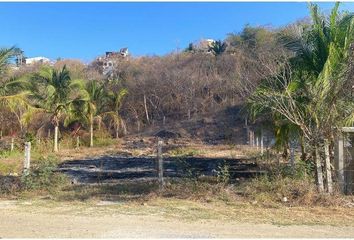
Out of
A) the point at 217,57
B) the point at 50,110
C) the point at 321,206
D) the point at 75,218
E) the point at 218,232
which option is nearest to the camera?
the point at 218,232

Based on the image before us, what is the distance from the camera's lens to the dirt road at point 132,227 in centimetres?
603

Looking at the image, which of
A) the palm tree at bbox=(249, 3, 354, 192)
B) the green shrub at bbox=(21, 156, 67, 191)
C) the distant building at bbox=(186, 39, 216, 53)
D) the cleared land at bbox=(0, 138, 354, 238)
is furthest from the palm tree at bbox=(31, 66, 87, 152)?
the distant building at bbox=(186, 39, 216, 53)

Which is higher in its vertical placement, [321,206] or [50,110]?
[50,110]

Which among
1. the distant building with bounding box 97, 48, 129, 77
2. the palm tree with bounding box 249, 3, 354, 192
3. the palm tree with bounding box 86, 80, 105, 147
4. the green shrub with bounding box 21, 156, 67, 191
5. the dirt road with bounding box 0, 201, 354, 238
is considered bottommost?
the dirt road with bounding box 0, 201, 354, 238

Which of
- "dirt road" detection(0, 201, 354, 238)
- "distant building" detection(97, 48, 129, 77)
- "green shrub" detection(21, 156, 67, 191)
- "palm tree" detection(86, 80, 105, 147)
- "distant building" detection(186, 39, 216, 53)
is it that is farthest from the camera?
"distant building" detection(186, 39, 216, 53)

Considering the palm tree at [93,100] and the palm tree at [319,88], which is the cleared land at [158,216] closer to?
the palm tree at [319,88]

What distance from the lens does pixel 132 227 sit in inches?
257

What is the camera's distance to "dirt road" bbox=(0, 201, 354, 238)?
237 inches

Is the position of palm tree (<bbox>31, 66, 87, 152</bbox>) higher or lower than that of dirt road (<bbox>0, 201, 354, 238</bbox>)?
higher

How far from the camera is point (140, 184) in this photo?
36.3ft

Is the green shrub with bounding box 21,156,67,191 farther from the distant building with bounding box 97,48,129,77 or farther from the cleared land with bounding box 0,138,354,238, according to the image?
the distant building with bounding box 97,48,129,77

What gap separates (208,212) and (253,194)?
5.33 ft

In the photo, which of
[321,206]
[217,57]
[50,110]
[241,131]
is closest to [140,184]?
[321,206]

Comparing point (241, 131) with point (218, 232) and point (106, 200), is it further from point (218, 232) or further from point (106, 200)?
point (218, 232)
